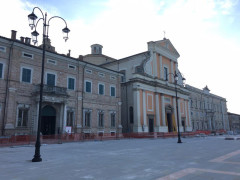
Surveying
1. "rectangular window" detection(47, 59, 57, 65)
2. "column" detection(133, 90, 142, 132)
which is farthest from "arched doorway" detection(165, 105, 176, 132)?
A: "rectangular window" detection(47, 59, 57, 65)

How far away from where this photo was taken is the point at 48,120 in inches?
876

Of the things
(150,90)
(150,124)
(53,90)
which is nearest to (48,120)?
(53,90)

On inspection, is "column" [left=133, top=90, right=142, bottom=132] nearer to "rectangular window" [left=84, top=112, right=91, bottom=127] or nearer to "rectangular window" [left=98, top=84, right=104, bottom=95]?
"rectangular window" [left=98, top=84, right=104, bottom=95]

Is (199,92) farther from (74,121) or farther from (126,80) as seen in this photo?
(74,121)

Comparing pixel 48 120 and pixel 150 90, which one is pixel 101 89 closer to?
pixel 48 120

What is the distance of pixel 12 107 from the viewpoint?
18938mm

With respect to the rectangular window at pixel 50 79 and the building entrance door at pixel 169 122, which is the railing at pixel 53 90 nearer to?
the rectangular window at pixel 50 79

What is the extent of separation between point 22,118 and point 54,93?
3.94 meters

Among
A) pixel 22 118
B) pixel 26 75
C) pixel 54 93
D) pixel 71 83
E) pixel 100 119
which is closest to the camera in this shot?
pixel 22 118

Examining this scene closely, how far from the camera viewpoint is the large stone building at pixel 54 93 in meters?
19.0

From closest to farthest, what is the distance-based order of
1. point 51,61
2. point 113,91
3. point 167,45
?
point 51,61 → point 113,91 → point 167,45

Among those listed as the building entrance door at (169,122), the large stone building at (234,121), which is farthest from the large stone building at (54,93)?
the large stone building at (234,121)

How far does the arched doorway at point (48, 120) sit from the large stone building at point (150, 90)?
1350 centimetres

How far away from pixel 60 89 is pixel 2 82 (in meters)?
5.64
